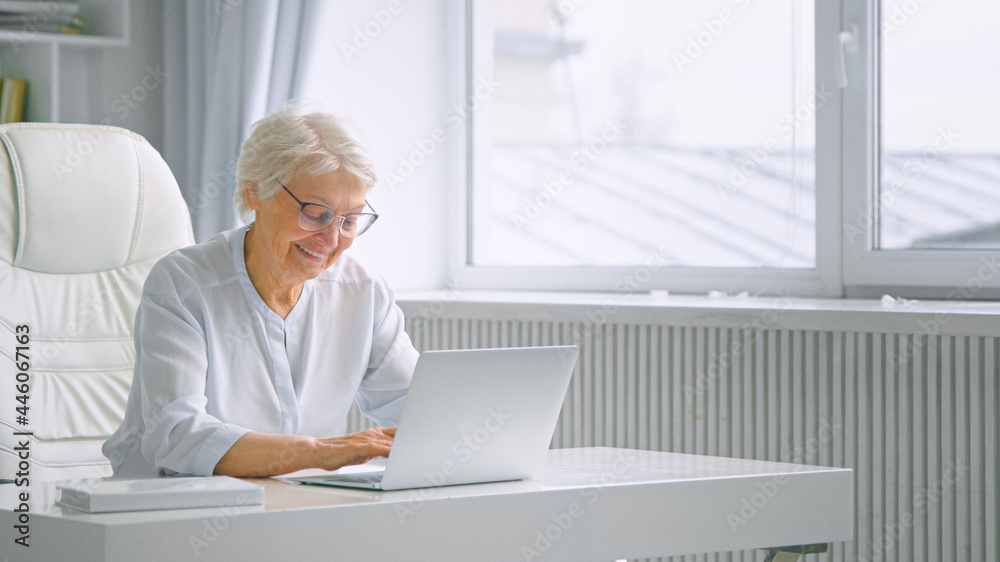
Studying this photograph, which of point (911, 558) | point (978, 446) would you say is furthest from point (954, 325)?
point (911, 558)

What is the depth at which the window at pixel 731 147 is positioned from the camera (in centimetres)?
227

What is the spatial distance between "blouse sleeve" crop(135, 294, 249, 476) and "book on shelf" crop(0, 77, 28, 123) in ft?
4.97

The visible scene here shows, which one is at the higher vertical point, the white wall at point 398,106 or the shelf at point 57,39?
the shelf at point 57,39

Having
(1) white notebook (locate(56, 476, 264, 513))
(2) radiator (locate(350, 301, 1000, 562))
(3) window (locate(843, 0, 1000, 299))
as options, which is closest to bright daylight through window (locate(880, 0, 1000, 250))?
(3) window (locate(843, 0, 1000, 299))

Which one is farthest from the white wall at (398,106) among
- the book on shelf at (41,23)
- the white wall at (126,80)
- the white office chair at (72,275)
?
the white office chair at (72,275)

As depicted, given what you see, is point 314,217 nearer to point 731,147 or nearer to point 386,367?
point 386,367

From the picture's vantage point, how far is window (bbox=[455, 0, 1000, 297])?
2273mm

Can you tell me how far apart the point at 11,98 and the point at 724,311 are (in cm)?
188

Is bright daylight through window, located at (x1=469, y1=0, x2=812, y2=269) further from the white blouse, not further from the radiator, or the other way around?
the white blouse

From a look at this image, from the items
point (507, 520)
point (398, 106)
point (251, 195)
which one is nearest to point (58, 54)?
point (398, 106)

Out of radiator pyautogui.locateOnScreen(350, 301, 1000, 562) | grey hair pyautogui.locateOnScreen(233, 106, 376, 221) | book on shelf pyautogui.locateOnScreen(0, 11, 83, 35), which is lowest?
radiator pyautogui.locateOnScreen(350, 301, 1000, 562)

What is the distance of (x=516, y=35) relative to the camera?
2.95m

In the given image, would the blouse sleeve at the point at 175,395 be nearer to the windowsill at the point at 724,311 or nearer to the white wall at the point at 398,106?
the windowsill at the point at 724,311

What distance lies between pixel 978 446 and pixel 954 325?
0.22 m
